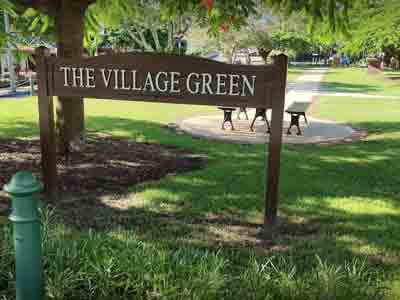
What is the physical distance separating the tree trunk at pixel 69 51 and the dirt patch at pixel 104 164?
11.3 inches

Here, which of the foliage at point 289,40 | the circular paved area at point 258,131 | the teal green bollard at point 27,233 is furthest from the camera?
the foliage at point 289,40

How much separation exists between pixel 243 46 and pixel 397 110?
1488 centimetres

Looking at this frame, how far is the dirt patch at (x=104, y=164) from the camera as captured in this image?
5649 millimetres

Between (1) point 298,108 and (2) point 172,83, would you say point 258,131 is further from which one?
(2) point 172,83

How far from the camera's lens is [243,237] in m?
4.22

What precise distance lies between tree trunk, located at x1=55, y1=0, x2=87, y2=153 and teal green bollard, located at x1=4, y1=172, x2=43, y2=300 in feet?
14.5

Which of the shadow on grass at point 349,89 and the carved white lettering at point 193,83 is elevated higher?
the carved white lettering at point 193,83

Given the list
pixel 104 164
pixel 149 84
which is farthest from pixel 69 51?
pixel 149 84

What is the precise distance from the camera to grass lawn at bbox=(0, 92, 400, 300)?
287cm

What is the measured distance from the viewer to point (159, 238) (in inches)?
160

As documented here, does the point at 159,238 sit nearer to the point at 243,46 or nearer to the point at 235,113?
the point at 235,113

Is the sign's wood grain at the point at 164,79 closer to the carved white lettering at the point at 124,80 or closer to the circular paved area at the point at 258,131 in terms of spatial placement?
the carved white lettering at the point at 124,80

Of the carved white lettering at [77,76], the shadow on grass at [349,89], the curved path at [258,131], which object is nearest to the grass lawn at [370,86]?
the shadow on grass at [349,89]

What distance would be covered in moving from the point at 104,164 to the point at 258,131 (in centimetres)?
474
